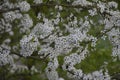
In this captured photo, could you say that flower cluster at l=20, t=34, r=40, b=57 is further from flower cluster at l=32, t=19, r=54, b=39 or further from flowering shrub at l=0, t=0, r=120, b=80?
flower cluster at l=32, t=19, r=54, b=39

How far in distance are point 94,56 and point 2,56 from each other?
200cm

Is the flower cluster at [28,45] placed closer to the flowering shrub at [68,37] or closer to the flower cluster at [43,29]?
the flowering shrub at [68,37]

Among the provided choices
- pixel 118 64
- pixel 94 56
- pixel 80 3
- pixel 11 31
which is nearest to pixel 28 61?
pixel 11 31

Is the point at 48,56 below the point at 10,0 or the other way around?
below

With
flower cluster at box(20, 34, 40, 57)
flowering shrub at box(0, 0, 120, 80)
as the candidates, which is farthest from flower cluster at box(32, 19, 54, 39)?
flower cluster at box(20, 34, 40, 57)

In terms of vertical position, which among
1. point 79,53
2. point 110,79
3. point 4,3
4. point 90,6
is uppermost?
point 4,3

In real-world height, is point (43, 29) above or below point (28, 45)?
above

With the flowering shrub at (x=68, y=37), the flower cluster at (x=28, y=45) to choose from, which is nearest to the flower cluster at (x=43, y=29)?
the flowering shrub at (x=68, y=37)

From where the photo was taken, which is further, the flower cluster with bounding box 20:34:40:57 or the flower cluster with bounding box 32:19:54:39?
the flower cluster with bounding box 32:19:54:39

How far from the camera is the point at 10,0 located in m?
4.76

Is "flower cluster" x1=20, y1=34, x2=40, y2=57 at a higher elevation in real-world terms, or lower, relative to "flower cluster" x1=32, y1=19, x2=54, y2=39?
lower

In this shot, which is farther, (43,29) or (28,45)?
(43,29)

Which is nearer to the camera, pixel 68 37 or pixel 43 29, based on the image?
pixel 68 37

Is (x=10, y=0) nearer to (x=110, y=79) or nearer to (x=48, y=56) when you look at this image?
(x=48, y=56)
